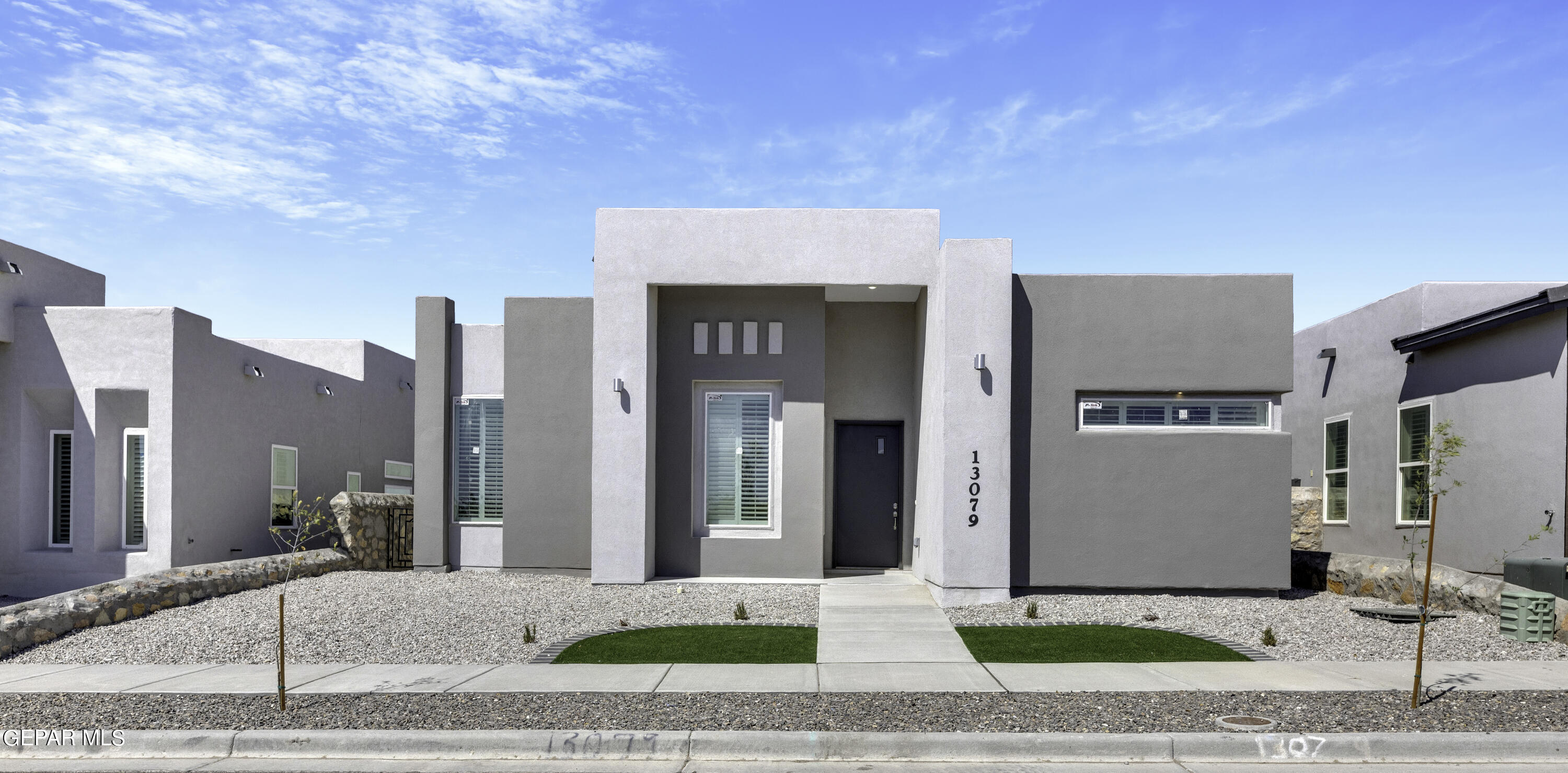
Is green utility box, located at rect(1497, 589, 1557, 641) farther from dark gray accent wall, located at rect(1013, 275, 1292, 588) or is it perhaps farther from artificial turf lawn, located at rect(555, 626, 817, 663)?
artificial turf lawn, located at rect(555, 626, 817, 663)

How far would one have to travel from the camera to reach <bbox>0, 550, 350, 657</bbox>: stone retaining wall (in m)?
10.1

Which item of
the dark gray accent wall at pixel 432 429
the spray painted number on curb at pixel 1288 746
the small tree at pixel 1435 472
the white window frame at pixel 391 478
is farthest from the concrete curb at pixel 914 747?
the white window frame at pixel 391 478

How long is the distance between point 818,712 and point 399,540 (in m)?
11.4

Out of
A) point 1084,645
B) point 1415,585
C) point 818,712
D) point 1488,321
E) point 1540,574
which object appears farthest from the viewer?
point 1488,321

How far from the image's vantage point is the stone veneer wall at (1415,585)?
1094cm

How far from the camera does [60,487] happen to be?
15.0 metres

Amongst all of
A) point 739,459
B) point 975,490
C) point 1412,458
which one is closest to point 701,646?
point 975,490

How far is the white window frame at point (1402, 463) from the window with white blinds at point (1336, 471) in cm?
158

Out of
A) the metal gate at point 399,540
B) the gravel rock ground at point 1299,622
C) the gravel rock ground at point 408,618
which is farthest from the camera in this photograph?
the metal gate at point 399,540

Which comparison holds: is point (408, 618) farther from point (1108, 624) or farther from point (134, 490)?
point (1108, 624)

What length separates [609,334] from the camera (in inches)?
534

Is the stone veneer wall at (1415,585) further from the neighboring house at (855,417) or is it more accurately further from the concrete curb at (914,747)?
the concrete curb at (914,747)

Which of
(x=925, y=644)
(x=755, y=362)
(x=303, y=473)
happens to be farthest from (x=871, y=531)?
(x=303, y=473)

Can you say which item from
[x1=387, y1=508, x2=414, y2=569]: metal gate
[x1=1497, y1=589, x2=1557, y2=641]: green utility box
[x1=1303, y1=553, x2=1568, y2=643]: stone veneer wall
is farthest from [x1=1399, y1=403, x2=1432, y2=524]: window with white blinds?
[x1=387, y1=508, x2=414, y2=569]: metal gate
